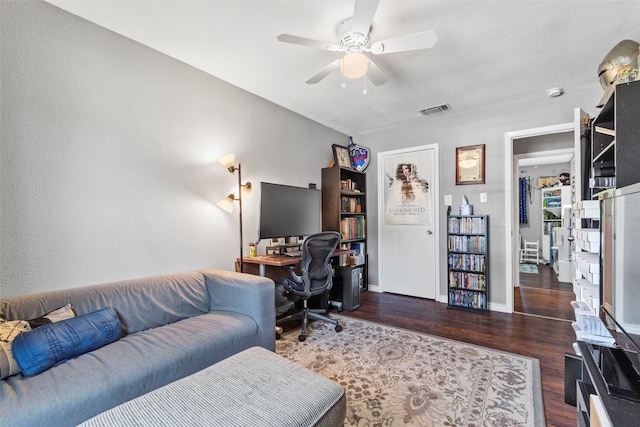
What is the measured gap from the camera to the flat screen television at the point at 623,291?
0.95 meters

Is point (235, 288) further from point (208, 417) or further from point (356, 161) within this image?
point (356, 161)

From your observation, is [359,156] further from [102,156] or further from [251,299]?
[102,156]

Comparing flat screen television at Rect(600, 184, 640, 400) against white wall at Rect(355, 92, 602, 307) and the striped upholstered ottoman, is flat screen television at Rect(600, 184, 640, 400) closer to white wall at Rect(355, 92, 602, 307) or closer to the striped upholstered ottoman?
the striped upholstered ottoman

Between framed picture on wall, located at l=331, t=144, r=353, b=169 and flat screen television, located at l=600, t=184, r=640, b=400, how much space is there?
2.91 m

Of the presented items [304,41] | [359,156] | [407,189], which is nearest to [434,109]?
[407,189]

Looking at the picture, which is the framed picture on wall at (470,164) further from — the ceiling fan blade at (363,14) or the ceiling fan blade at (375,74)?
the ceiling fan blade at (363,14)

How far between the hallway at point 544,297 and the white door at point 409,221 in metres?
1.11

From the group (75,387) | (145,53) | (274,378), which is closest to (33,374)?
(75,387)

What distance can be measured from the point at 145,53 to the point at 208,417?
2.46 meters

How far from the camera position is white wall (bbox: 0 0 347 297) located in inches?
64.9

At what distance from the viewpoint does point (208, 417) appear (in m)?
0.98

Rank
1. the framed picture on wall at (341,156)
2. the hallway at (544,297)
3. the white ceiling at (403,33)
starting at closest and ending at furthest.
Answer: the white ceiling at (403,33)
the hallway at (544,297)
the framed picture on wall at (341,156)

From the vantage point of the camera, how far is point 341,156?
Answer: 13.6 ft

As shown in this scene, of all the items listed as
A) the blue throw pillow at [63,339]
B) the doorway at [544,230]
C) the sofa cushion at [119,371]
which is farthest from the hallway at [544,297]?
the blue throw pillow at [63,339]
